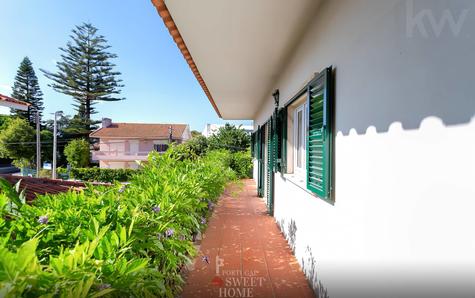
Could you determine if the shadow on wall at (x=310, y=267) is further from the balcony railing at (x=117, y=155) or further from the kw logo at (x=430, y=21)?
the balcony railing at (x=117, y=155)

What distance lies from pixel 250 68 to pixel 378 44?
3179 millimetres

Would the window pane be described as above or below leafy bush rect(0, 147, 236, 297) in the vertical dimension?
above

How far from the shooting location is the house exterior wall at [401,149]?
967mm

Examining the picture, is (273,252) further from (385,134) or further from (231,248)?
(385,134)

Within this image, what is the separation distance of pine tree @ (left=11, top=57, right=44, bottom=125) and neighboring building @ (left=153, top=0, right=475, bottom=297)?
36.4m

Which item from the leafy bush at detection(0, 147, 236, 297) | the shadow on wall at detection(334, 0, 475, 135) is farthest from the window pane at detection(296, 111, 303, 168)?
the leafy bush at detection(0, 147, 236, 297)

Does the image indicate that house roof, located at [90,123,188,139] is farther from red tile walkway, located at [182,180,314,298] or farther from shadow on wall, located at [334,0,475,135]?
shadow on wall, located at [334,0,475,135]

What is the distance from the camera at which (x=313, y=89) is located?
2.65 meters

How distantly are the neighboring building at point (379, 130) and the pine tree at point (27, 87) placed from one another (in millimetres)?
36364

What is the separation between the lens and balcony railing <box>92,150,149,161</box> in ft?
103

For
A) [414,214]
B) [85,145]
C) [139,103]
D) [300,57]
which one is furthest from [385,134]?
[139,103]

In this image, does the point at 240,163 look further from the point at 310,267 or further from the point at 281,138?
the point at 310,267

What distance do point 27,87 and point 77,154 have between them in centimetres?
1328

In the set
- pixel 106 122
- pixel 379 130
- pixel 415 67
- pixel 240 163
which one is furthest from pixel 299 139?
pixel 106 122
